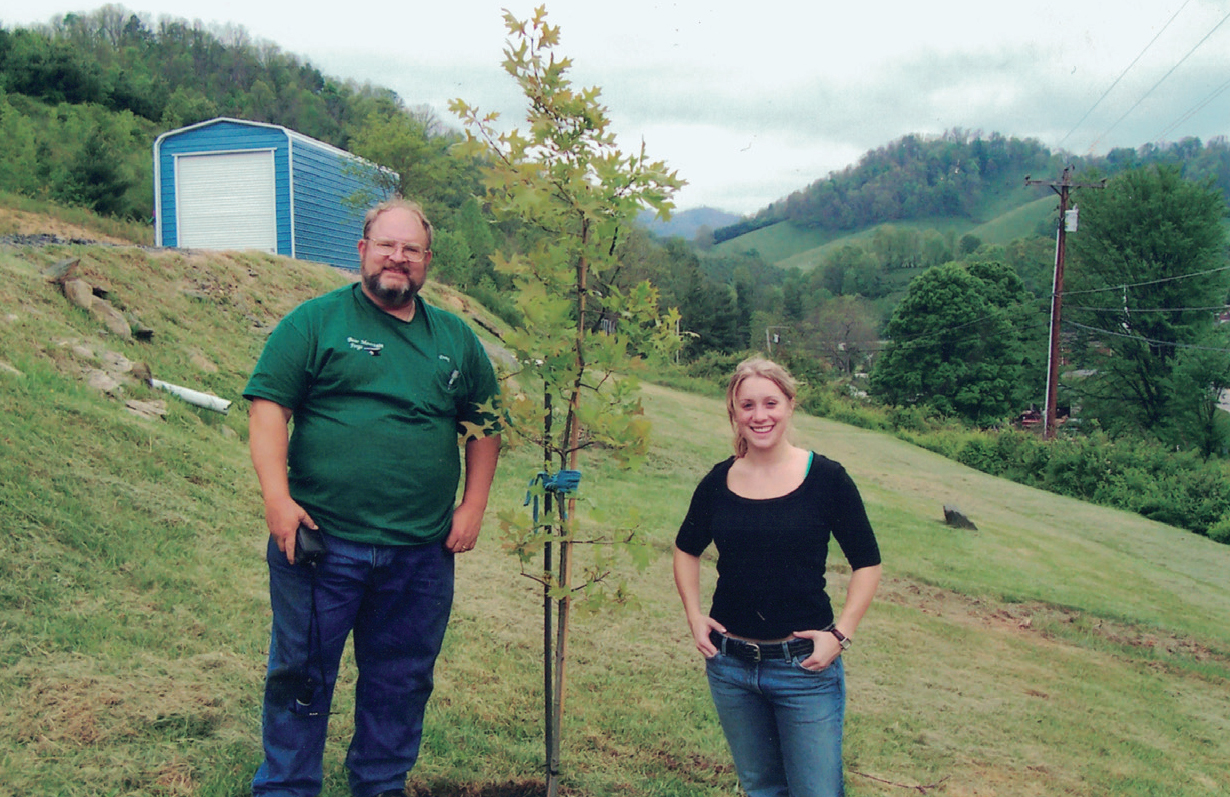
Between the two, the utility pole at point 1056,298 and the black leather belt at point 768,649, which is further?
the utility pole at point 1056,298

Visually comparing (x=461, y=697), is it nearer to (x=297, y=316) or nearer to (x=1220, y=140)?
(x=297, y=316)

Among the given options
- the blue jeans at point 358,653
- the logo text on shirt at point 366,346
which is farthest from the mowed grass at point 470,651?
the logo text on shirt at point 366,346

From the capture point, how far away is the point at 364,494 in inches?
106

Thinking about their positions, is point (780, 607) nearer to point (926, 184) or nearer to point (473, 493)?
point (473, 493)

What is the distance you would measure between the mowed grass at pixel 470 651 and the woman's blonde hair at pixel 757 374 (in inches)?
29.8

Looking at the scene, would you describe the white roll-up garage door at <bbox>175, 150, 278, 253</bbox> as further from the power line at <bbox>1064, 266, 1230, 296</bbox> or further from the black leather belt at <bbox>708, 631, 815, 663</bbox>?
the power line at <bbox>1064, 266, 1230, 296</bbox>

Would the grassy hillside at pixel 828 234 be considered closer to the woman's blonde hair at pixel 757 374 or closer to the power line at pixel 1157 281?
the power line at pixel 1157 281

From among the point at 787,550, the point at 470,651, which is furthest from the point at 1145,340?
the point at 787,550

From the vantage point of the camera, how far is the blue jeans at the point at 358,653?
2.71 metres

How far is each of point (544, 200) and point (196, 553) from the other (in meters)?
3.95

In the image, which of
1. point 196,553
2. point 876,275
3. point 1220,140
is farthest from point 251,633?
point 1220,140

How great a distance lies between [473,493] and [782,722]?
1.31 metres

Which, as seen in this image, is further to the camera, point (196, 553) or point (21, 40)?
point (21, 40)

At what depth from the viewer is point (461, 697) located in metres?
4.43
